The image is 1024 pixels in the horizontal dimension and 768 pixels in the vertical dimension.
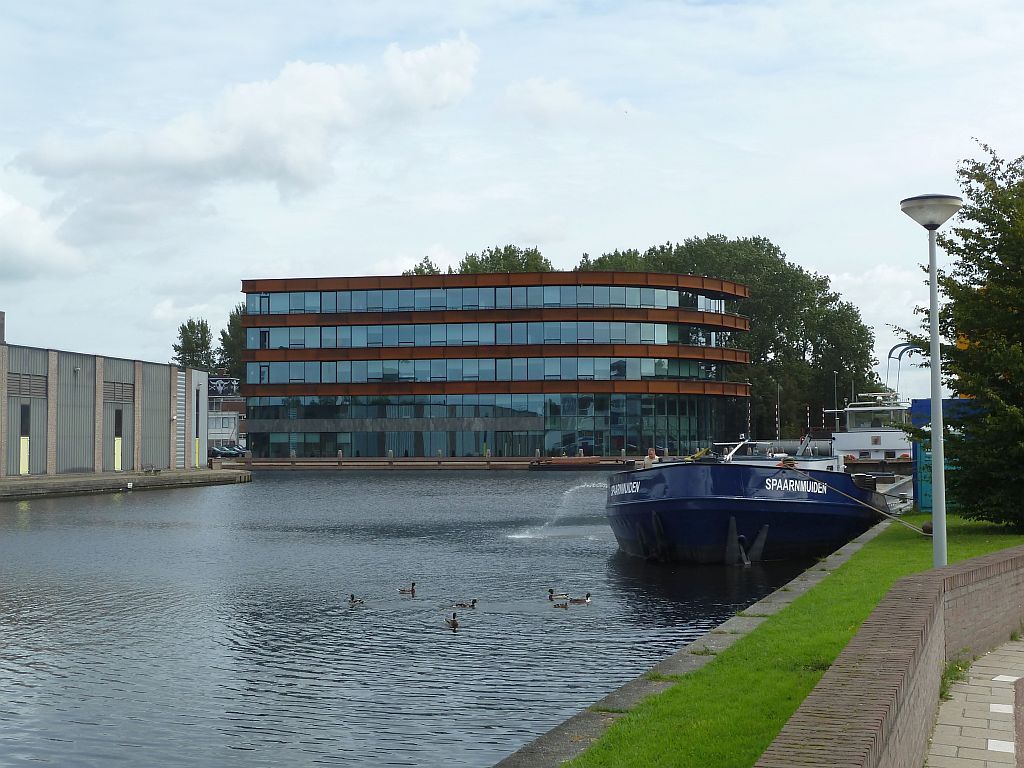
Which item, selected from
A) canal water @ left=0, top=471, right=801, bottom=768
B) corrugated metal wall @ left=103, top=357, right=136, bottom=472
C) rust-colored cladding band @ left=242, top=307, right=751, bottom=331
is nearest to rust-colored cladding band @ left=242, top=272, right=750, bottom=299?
rust-colored cladding band @ left=242, top=307, right=751, bottom=331

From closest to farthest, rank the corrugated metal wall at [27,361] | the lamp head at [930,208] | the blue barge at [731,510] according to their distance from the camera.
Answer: the lamp head at [930,208]
the blue barge at [731,510]
the corrugated metal wall at [27,361]

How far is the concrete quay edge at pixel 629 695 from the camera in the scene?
31.6 ft

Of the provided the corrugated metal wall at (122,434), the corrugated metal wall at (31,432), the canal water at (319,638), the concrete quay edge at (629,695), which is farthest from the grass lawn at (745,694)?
the corrugated metal wall at (122,434)

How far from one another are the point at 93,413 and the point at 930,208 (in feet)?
223

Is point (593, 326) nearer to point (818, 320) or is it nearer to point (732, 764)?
point (818, 320)

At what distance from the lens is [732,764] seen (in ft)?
29.3

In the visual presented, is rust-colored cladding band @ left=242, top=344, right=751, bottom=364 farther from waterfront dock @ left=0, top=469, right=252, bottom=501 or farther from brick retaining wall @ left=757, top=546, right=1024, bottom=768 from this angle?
brick retaining wall @ left=757, top=546, right=1024, bottom=768

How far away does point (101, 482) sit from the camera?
212ft

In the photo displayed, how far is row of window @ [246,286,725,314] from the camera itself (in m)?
103

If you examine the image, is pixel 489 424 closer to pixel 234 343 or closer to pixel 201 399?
pixel 201 399

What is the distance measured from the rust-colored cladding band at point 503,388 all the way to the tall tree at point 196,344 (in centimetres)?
7429

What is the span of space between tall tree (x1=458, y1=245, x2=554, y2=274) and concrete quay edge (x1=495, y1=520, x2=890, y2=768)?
114 metres

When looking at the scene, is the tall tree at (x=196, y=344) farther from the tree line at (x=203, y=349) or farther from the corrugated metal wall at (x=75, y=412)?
the corrugated metal wall at (x=75, y=412)

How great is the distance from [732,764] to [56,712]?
9.04 meters
